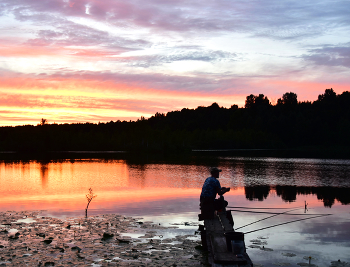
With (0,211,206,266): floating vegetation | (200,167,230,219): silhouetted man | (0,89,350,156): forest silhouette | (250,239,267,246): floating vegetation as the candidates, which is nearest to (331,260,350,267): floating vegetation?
(250,239,267,246): floating vegetation

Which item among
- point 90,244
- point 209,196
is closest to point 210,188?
point 209,196

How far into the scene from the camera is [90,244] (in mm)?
12523

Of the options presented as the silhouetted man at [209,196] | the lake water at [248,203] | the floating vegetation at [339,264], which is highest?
the silhouetted man at [209,196]

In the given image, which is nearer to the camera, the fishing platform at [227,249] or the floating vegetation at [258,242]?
the fishing platform at [227,249]

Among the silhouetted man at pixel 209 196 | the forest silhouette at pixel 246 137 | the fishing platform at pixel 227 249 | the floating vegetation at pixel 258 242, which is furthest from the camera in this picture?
the forest silhouette at pixel 246 137

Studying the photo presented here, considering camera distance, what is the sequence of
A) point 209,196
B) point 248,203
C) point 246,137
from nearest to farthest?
point 209,196 < point 248,203 < point 246,137

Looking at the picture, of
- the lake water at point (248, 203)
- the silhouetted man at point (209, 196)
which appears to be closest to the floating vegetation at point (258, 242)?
the lake water at point (248, 203)

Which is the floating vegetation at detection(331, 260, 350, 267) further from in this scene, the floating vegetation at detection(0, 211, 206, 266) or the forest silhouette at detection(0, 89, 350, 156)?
the forest silhouette at detection(0, 89, 350, 156)

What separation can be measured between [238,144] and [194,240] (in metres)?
159

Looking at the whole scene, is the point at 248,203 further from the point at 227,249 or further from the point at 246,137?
the point at 246,137

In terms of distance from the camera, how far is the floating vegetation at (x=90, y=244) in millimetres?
10742

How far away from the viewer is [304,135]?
178m

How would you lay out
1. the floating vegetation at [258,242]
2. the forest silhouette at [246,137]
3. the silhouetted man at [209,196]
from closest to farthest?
the silhouetted man at [209,196]
the floating vegetation at [258,242]
the forest silhouette at [246,137]

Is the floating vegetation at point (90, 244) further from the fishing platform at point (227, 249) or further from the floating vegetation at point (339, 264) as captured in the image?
the floating vegetation at point (339, 264)
